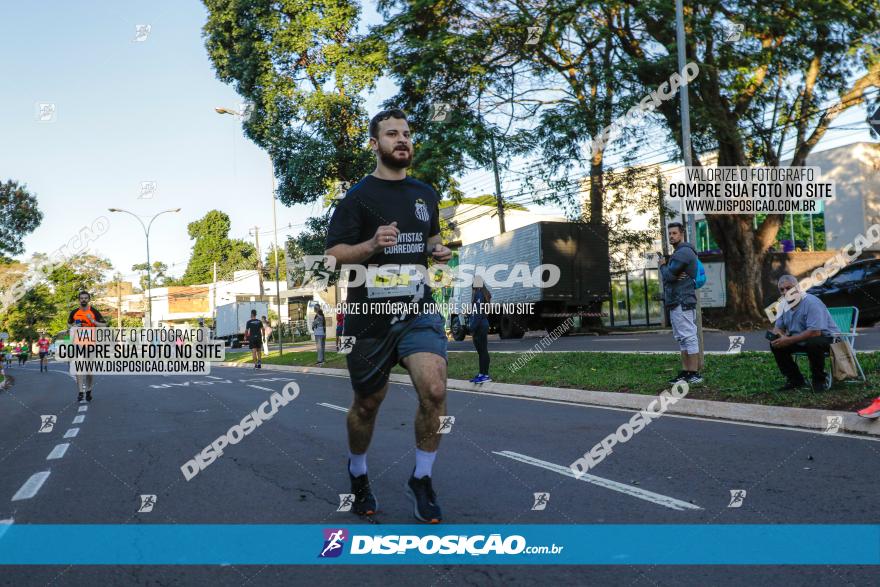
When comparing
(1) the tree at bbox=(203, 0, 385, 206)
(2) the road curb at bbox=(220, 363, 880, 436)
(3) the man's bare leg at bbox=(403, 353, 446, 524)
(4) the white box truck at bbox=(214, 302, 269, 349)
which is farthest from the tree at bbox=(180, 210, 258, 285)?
(3) the man's bare leg at bbox=(403, 353, 446, 524)

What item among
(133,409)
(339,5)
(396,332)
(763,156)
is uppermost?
(339,5)

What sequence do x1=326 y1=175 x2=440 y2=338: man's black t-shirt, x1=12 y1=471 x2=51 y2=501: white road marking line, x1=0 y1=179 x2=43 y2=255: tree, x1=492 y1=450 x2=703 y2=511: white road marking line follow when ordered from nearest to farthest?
1. x1=326 y1=175 x2=440 y2=338: man's black t-shirt
2. x1=492 y1=450 x2=703 y2=511: white road marking line
3. x1=12 y1=471 x2=51 y2=501: white road marking line
4. x1=0 y1=179 x2=43 y2=255: tree

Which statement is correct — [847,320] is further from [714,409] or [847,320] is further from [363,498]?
[363,498]

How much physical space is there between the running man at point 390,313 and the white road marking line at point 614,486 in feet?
4.46

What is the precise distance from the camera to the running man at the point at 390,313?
4.10m

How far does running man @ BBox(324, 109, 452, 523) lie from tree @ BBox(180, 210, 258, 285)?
9935cm

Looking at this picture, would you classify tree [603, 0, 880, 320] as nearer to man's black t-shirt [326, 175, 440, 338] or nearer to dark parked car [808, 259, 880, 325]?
dark parked car [808, 259, 880, 325]

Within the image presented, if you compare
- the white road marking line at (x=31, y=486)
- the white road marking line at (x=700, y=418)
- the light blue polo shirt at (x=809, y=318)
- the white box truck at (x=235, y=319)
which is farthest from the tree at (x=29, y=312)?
the light blue polo shirt at (x=809, y=318)

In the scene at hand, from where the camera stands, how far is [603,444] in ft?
21.5

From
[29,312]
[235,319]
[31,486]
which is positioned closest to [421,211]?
[31,486]

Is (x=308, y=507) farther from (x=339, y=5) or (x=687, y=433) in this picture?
(x=339, y=5)

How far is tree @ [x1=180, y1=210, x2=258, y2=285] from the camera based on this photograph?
10086cm
